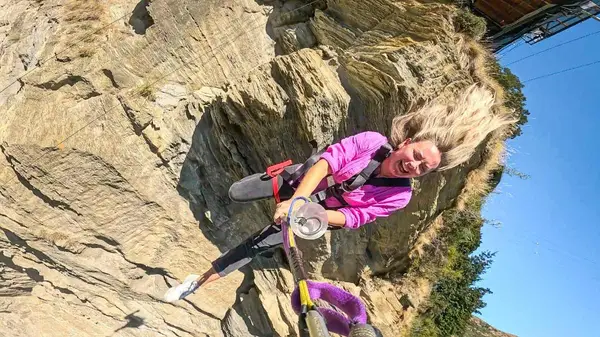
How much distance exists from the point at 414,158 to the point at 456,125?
0.49 metres

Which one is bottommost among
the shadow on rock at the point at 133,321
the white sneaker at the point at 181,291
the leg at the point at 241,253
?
the shadow on rock at the point at 133,321

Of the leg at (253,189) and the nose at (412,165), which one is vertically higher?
the nose at (412,165)

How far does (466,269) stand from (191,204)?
835 cm

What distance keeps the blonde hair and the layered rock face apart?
5.89 feet

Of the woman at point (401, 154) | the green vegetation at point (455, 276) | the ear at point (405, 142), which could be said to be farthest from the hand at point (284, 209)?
the green vegetation at point (455, 276)

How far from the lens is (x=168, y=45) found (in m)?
7.61

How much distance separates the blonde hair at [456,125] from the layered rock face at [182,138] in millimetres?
1794

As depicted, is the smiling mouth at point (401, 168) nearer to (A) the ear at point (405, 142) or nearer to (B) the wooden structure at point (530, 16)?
(A) the ear at point (405, 142)

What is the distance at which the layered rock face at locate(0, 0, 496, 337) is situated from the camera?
6410mm

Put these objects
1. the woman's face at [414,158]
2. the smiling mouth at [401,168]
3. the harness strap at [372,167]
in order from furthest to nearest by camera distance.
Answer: the harness strap at [372,167] → the smiling mouth at [401,168] → the woman's face at [414,158]


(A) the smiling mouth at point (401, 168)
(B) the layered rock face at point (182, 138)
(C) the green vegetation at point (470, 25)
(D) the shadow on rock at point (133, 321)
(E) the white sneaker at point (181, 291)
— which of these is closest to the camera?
(A) the smiling mouth at point (401, 168)

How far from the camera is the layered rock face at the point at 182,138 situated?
252 inches

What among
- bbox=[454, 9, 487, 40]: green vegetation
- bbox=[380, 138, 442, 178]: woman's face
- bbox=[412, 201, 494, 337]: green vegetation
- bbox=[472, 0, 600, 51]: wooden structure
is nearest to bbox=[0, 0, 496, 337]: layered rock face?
bbox=[454, 9, 487, 40]: green vegetation

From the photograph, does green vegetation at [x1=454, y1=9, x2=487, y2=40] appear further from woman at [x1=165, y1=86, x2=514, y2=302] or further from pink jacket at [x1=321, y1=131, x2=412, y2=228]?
pink jacket at [x1=321, y1=131, x2=412, y2=228]
